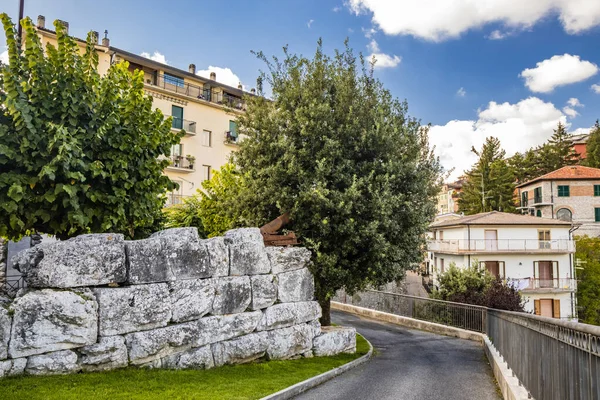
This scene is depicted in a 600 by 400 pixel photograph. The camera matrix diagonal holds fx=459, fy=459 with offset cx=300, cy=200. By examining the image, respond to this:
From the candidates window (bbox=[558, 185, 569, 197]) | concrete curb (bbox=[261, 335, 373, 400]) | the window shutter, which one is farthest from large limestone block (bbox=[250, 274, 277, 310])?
window (bbox=[558, 185, 569, 197])

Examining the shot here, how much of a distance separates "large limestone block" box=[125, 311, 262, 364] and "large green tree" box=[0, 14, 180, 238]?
109 inches

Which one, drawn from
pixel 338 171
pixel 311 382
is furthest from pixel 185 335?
pixel 338 171

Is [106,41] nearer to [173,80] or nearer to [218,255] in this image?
[173,80]

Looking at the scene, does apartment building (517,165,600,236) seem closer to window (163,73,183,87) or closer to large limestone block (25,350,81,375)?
window (163,73,183,87)

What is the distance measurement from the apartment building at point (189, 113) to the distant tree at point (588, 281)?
3873cm

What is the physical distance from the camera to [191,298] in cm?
1037

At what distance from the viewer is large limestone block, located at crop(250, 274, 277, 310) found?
11.9 m

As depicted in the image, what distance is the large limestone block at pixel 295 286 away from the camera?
12.8 meters

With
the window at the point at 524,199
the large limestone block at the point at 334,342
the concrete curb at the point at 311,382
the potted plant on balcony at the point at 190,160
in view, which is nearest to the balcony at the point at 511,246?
the window at the point at 524,199

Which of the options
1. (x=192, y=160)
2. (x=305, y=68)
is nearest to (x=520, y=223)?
(x=192, y=160)

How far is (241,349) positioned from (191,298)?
6.78 ft

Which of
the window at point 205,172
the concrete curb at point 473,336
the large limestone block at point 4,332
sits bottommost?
the concrete curb at point 473,336

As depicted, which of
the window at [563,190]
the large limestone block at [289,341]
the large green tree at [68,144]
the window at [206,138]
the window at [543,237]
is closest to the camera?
the large green tree at [68,144]

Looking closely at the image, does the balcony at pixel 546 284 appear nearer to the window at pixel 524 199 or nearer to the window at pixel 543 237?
→ the window at pixel 543 237
